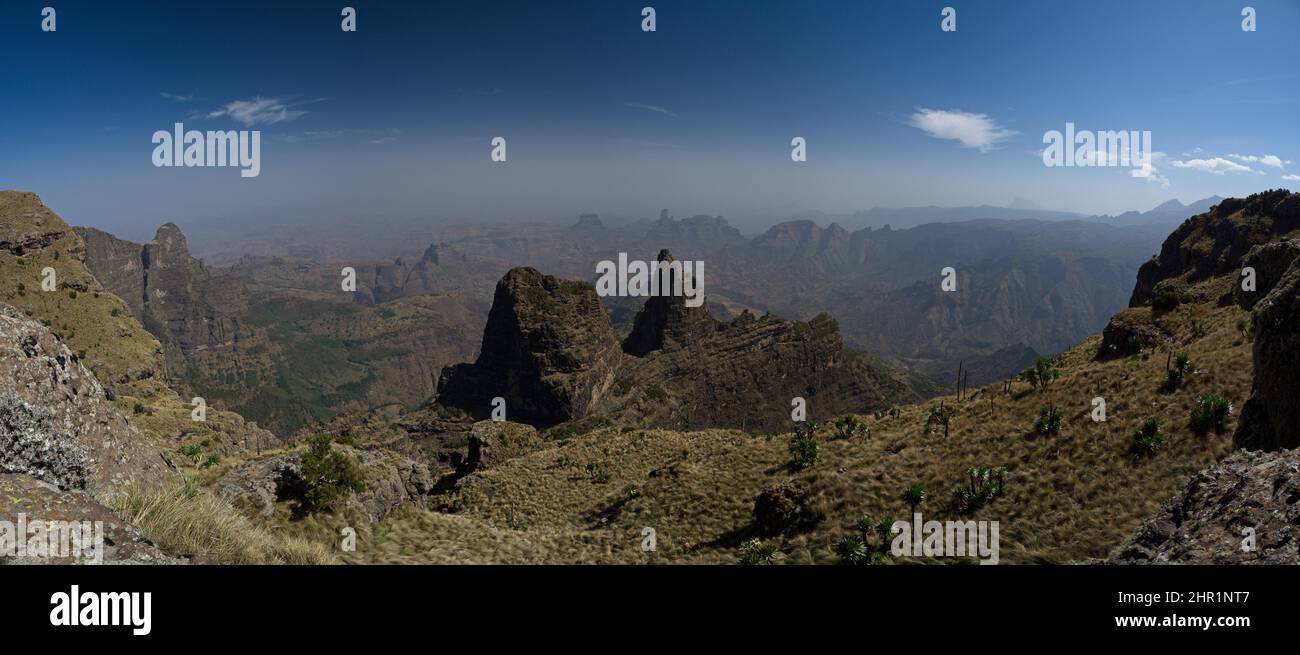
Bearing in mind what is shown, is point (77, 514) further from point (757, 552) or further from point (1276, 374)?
point (1276, 374)

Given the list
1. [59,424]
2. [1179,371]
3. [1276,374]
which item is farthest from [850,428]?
[59,424]

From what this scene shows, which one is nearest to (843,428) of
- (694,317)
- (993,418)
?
(993,418)

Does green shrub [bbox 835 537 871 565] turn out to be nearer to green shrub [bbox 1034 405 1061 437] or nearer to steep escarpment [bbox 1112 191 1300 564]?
steep escarpment [bbox 1112 191 1300 564]

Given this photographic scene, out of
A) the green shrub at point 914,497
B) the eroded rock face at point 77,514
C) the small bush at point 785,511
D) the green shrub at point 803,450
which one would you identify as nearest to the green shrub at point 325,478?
the eroded rock face at point 77,514

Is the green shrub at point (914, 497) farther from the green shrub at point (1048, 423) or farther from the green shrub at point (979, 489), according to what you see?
the green shrub at point (1048, 423)

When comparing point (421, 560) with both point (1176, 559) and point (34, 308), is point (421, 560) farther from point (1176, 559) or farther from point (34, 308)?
point (34, 308)

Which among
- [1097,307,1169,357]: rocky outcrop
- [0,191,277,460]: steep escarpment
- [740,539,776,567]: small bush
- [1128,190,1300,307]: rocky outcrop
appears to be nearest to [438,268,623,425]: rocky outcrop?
[0,191,277,460]: steep escarpment
